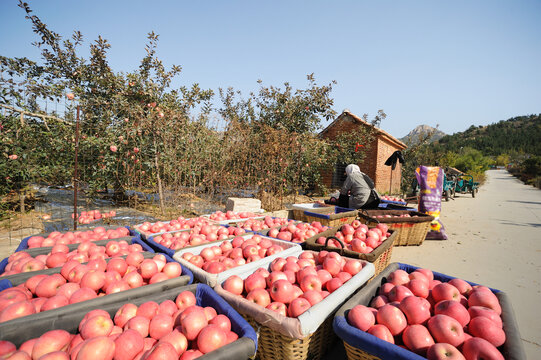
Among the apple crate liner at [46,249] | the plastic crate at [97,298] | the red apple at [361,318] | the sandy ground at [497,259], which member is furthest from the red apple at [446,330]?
the apple crate liner at [46,249]

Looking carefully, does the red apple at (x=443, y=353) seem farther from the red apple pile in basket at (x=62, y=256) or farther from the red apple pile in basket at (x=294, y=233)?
the red apple pile in basket at (x=62, y=256)

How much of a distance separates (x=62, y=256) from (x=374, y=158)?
1390 centimetres

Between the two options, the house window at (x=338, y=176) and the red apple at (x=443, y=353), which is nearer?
the red apple at (x=443, y=353)

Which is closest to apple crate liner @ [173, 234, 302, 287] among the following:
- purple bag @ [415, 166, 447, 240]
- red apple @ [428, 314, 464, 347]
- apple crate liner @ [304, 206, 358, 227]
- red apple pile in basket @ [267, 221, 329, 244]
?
red apple pile in basket @ [267, 221, 329, 244]

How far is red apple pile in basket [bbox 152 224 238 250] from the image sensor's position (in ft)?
9.22

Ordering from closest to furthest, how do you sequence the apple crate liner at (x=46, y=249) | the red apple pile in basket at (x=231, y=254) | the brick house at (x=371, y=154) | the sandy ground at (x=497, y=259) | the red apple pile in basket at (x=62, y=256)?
1. the red apple pile in basket at (x=62, y=256)
2. the apple crate liner at (x=46, y=249)
3. the red apple pile in basket at (x=231, y=254)
4. the sandy ground at (x=497, y=259)
5. the brick house at (x=371, y=154)

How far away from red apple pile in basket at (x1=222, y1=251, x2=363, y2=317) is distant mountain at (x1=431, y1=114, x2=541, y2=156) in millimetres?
75634

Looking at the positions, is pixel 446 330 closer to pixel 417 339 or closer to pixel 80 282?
pixel 417 339

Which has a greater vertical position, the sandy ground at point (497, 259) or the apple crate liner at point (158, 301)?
the apple crate liner at point (158, 301)

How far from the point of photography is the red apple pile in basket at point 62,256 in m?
1.94

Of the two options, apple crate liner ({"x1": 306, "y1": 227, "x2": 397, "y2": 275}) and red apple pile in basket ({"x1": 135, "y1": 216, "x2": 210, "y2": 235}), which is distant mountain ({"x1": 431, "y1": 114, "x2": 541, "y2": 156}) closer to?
apple crate liner ({"x1": 306, "y1": 227, "x2": 397, "y2": 275})

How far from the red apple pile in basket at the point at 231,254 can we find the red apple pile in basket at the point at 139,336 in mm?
597

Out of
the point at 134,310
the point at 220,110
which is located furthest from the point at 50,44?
the point at 134,310

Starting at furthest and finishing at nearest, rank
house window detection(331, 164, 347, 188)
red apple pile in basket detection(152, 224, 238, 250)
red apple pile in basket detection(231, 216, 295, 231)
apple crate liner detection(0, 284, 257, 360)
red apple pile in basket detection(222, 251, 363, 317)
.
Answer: house window detection(331, 164, 347, 188)
red apple pile in basket detection(231, 216, 295, 231)
red apple pile in basket detection(152, 224, 238, 250)
red apple pile in basket detection(222, 251, 363, 317)
apple crate liner detection(0, 284, 257, 360)
